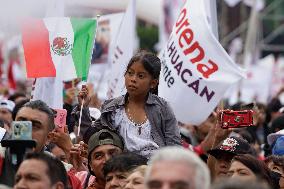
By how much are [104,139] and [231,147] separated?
106 centimetres

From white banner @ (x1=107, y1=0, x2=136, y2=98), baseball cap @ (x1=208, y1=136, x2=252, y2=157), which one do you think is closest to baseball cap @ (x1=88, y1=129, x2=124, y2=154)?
baseball cap @ (x1=208, y1=136, x2=252, y2=157)

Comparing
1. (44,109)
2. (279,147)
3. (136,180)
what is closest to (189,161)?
(136,180)

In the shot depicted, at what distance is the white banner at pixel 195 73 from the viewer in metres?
10.2

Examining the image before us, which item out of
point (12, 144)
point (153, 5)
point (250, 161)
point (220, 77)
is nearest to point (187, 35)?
point (220, 77)

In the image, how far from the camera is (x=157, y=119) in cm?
815

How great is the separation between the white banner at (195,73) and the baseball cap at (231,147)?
1.49 metres

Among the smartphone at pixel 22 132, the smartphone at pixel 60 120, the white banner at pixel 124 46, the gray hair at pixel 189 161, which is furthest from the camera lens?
the white banner at pixel 124 46

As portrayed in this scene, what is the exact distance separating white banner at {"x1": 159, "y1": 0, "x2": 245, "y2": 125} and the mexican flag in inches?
45.5

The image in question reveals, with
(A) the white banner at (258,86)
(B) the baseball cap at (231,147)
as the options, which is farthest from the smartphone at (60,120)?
(A) the white banner at (258,86)

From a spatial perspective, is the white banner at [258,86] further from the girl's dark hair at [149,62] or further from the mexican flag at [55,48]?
the girl's dark hair at [149,62]

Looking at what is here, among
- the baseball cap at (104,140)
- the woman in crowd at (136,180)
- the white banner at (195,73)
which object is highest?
the white banner at (195,73)

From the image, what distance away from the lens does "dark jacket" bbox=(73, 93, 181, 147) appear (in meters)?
8.14

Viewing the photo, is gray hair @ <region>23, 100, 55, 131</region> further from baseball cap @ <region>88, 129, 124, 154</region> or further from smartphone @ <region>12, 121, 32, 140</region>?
smartphone @ <region>12, 121, 32, 140</region>

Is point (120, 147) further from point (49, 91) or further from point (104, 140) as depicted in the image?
point (49, 91)
